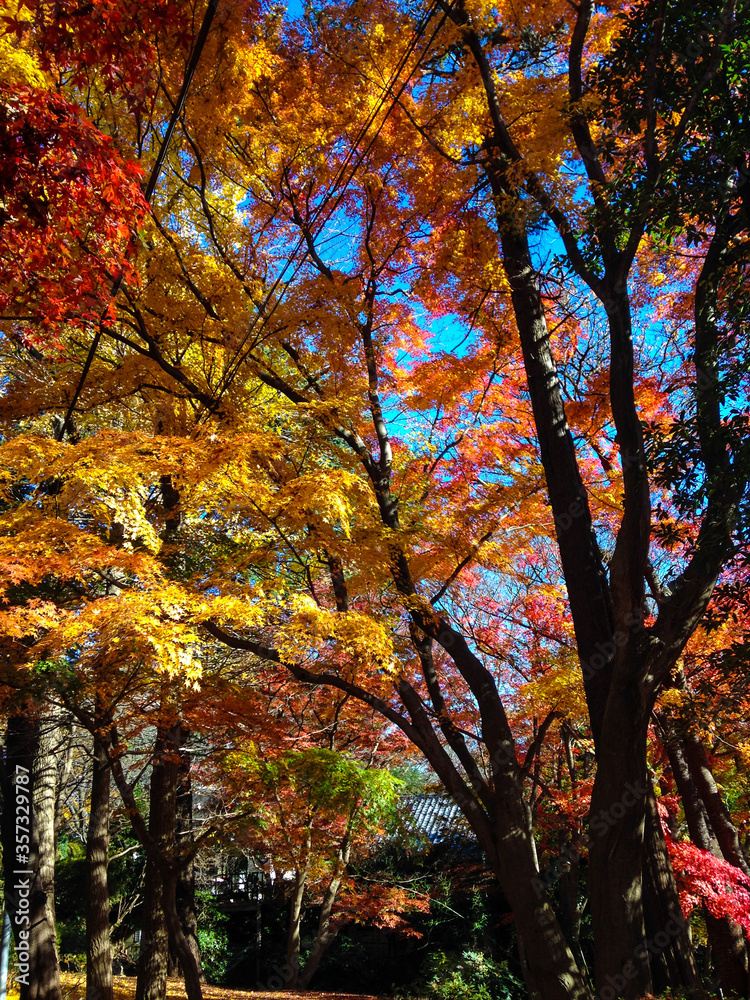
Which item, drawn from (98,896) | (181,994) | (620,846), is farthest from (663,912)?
(181,994)

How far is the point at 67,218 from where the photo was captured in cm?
399

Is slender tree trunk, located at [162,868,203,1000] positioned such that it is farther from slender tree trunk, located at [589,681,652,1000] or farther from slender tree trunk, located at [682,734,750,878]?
slender tree trunk, located at [682,734,750,878]

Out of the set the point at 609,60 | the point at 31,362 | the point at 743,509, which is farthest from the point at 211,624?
the point at 609,60

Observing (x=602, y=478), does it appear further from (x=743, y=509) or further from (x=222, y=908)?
(x=222, y=908)

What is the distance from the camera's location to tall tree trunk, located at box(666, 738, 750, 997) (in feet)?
25.7

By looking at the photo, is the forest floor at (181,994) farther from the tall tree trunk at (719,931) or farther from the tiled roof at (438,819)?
the tall tree trunk at (719,931)

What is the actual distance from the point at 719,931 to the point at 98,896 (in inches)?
308

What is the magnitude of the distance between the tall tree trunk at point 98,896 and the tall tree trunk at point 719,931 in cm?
707

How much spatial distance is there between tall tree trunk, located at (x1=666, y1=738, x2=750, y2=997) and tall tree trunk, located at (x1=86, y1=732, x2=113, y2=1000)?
278 inches

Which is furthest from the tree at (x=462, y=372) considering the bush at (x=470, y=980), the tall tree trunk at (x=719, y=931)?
the bush at (x=470, y=980)

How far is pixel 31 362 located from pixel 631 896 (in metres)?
8.22

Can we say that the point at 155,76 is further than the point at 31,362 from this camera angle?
No

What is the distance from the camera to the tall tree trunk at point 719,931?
7.84 meters

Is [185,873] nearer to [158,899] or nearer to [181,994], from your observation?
[158,899]
